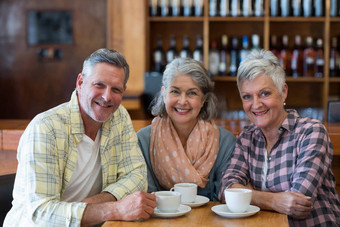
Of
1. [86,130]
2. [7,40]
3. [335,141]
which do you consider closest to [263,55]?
[335,141]

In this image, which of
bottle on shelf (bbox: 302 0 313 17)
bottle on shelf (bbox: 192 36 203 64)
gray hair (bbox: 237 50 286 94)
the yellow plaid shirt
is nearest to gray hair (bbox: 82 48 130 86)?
the yellow plaid shirt

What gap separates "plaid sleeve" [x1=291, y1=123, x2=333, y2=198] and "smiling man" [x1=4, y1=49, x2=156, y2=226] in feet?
1.82

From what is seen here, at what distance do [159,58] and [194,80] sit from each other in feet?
7.97

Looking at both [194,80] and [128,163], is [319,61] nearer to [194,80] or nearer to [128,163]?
→ [194,80]

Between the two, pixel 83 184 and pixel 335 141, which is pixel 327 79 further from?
pixel 83 184

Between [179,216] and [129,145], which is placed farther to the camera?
[129,145]

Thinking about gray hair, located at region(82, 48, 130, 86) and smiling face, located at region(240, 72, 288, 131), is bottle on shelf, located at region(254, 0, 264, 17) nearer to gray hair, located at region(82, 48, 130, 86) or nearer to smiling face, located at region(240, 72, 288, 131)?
smiling face, located at region(240, 72, 288, 131)

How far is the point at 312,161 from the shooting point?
1.71 metres

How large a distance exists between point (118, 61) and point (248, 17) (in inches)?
111

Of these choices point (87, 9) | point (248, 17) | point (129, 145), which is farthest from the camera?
point (87, 9)

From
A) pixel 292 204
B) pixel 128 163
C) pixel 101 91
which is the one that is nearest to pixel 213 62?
pixel 128 163

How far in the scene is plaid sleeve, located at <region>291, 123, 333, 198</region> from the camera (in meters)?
1.68

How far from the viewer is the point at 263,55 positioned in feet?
6.24

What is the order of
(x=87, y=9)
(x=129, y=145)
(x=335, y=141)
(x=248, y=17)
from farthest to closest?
(x=87, y=9) → (x=248, y=17) → (x=335, y=141) → (x=129, y=145)
